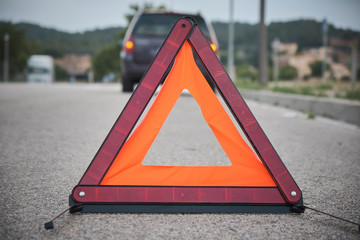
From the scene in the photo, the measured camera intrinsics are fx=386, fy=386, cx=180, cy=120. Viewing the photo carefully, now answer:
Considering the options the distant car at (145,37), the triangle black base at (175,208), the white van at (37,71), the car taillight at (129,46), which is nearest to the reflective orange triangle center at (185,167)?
the triangle black base at (175,208)

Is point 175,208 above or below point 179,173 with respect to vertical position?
below

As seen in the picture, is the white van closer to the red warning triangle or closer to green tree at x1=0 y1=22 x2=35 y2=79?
green tree at x1=0 y1=22 x2=35 y2=79

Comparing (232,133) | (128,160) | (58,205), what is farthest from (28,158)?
(232,133)

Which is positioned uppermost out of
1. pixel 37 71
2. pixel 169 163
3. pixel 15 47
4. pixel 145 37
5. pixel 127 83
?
pixel 15 47

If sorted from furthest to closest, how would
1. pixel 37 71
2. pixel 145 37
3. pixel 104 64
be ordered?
pixel 104 64, pixel 37 71, pixel 145 37

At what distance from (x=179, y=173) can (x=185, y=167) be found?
60 mm

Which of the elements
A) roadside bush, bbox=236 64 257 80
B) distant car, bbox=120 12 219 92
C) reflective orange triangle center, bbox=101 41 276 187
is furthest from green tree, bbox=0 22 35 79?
reflective orange triangle center, bbox=101 41 276 187

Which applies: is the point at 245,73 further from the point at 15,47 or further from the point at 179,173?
the point at 179,173

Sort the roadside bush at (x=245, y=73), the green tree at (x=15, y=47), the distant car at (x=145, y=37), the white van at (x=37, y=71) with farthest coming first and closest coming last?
the green tree at (x=15, y=47), the roadside bush at (x=245, y=73), the white van at (x=37, y=71), the distant car at (x=145, y=37)

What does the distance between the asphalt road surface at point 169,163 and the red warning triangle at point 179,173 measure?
7 centimetres

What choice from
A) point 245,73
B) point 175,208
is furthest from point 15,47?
point 175,208

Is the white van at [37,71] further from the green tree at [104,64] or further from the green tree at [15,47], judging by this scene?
the green tree at [104,64]

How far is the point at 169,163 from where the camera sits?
3.39 metres

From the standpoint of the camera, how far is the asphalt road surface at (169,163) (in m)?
1.88
